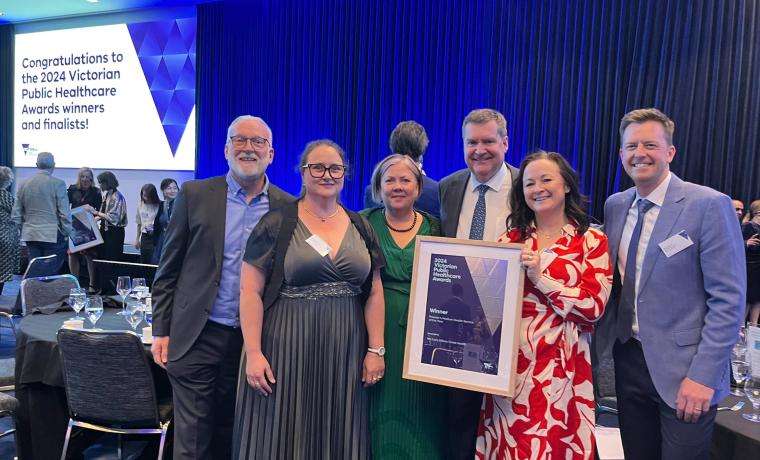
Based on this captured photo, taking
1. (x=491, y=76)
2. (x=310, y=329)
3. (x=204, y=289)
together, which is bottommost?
(x=310, y=329)

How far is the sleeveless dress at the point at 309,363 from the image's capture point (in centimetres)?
234

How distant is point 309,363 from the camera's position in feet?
7.79

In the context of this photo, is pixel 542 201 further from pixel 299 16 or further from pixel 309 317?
pixel 299 16

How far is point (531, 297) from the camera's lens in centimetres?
210

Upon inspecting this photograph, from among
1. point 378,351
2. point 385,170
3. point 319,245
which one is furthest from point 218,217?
point 378,351

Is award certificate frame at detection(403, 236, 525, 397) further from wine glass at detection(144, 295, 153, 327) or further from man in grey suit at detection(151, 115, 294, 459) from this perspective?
wine glass at detection(144, 295, 153, 327)

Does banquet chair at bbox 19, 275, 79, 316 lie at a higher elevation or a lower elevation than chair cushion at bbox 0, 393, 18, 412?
higher

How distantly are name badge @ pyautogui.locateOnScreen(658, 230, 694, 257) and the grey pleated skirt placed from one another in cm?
120

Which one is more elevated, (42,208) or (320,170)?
(320,170)

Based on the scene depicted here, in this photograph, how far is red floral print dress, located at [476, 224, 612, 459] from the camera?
6.61 feet

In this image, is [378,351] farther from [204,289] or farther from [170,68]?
[170,68]

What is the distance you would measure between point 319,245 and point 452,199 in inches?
32.6

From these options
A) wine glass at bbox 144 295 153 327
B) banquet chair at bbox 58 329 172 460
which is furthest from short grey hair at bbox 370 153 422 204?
wine glass at bbox 144 295 153 327

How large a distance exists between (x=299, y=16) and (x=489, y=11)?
10.5 feet
